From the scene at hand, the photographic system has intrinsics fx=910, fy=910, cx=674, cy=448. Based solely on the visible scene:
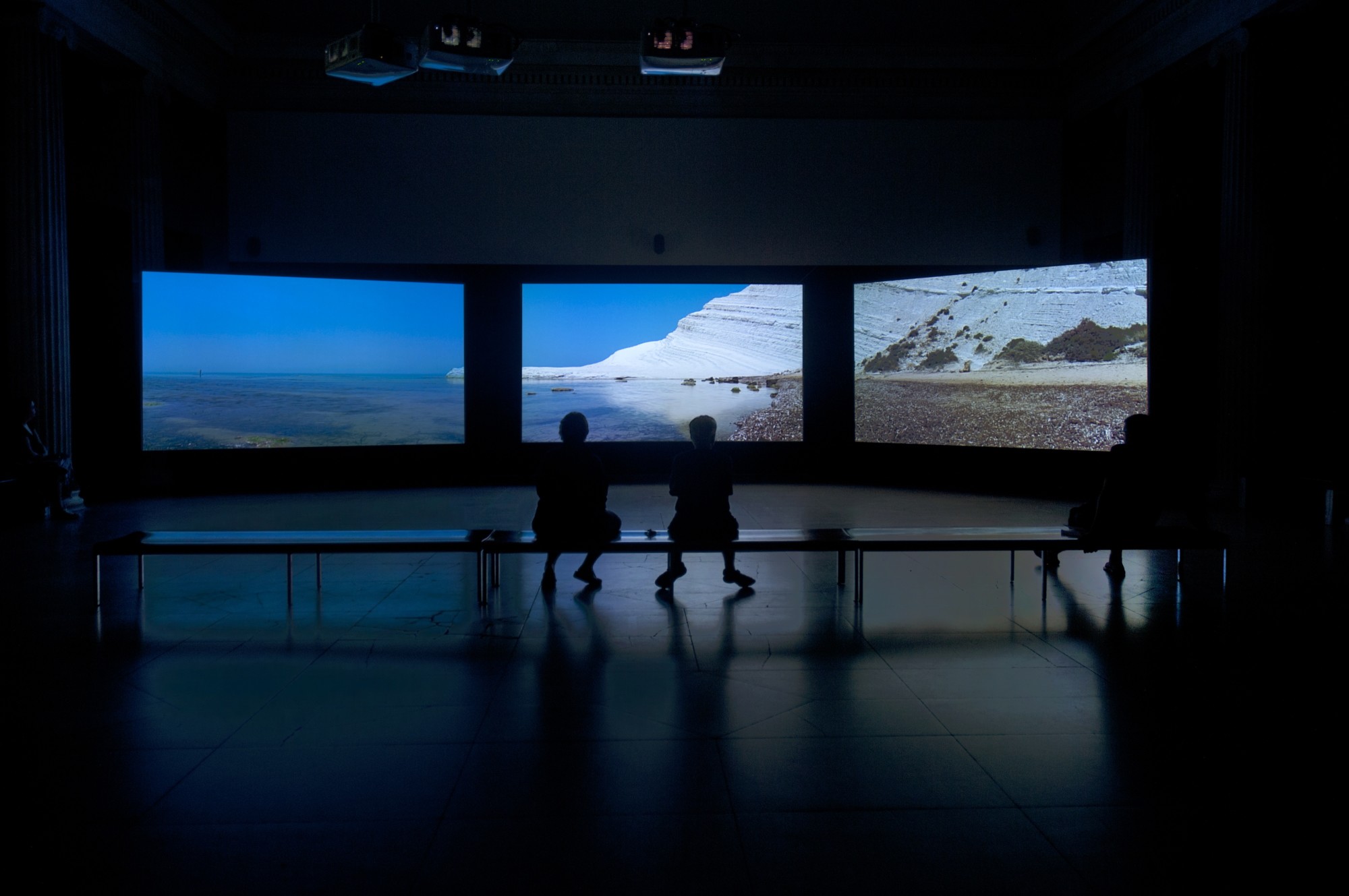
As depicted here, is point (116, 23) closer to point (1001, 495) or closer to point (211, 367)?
point (211, 367)

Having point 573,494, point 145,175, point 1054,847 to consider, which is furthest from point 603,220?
point 1054,847

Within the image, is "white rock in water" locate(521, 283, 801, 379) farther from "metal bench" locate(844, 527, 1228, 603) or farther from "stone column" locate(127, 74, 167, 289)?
"metal bench" locate(844, 527, 1228, 603)

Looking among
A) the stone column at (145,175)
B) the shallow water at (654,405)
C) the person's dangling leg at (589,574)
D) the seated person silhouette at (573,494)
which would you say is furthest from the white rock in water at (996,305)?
the stone column at (145,175)

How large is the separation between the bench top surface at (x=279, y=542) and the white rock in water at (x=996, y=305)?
7.99 meters

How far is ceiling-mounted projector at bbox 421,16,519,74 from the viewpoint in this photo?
7.61 metres

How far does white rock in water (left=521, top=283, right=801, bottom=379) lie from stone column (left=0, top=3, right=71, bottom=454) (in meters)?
5.45

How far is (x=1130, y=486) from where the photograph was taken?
5270mm

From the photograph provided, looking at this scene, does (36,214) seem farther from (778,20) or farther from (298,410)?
(778,20)

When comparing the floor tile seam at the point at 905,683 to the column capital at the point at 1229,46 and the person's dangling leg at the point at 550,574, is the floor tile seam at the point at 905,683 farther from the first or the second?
the column capital at the point at 1229,46

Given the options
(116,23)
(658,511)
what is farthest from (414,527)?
(116,23)

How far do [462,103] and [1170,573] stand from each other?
10.1 metres

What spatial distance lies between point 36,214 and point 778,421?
887 cm

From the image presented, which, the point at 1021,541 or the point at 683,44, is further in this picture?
the point at 683,44

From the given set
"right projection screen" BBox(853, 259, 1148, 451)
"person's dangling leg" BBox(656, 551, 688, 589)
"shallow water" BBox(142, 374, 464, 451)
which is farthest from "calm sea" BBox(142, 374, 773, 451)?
"person's dangling leg" BBox(656, 551, 688, 589)
